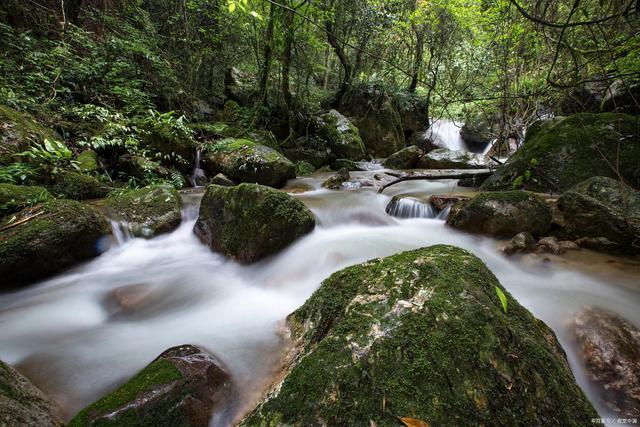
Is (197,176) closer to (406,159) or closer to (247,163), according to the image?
(247,163)

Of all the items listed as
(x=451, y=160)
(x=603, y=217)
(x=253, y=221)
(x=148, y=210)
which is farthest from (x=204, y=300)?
(x=451, y=160)

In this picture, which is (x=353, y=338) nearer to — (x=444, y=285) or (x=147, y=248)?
(x=444, y=285)

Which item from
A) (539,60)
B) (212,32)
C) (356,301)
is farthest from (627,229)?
(212,32)

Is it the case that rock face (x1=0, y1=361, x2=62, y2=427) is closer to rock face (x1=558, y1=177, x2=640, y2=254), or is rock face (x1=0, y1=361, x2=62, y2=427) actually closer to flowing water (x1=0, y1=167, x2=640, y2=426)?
flowing water (x1=0, y1=167, x2=640, y2=426)

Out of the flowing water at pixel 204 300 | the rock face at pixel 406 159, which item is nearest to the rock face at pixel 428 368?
the flowing water at pixel 204 300

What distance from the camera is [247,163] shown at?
725 centimetres

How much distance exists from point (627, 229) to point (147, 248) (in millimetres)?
6078

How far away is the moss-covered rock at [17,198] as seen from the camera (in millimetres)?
3518

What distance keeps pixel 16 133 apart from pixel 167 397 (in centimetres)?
559

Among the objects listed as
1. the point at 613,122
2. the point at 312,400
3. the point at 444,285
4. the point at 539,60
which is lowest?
the point at 312,400

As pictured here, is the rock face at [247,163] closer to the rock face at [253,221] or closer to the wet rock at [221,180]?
the wet rock at [221,180]

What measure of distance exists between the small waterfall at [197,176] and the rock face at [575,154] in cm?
663

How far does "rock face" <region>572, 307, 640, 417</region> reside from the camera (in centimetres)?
183

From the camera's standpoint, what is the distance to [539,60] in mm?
6754
